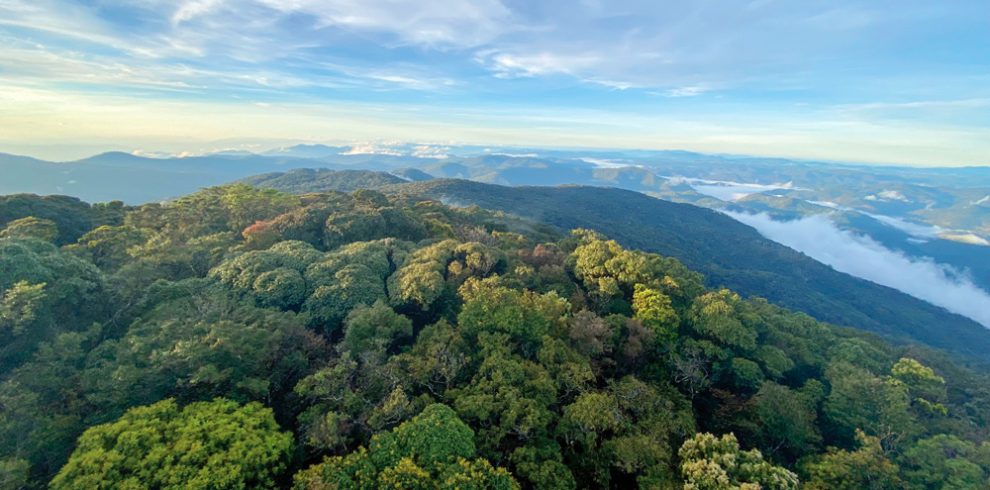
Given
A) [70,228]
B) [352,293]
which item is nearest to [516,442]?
[352,293]

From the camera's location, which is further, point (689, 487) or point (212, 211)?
point (212, 211)

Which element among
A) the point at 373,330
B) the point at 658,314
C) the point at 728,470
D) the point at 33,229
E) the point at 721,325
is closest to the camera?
the point at 728,470

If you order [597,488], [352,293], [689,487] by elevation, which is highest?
[352,293]

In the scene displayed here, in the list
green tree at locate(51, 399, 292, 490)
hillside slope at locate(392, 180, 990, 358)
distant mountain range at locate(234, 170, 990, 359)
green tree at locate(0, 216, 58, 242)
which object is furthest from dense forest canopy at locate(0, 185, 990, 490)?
hillside slope at locate(392, 180, 990, 358)

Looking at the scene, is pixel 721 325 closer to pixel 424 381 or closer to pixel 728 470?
pixel 728 470

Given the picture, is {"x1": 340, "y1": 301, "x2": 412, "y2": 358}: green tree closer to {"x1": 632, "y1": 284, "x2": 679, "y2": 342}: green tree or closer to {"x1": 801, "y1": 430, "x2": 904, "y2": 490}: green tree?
{"x1": 632, "y1": 284, "x2": 679, "y2": 342}: green tree


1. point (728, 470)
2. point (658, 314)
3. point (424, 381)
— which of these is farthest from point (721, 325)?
point (424, 381)

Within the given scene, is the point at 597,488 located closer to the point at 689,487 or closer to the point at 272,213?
the point at 689,487
